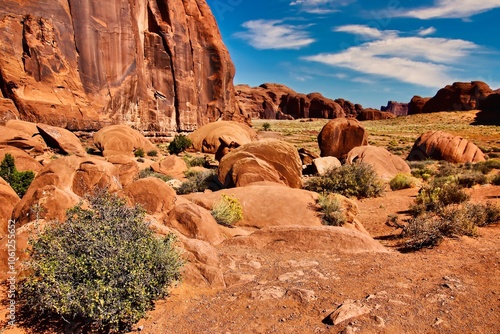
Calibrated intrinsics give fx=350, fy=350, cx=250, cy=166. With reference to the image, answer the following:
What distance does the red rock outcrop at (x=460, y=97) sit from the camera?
92.6 metres

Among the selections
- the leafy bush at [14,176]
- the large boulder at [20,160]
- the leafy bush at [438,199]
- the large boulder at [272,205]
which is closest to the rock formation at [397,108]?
the leafy bush at [438,199]

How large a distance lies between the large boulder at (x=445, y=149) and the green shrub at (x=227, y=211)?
19.3 metres

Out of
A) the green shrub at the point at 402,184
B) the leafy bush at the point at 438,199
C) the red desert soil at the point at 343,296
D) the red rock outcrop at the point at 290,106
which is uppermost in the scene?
the red rock outcrop at the point at 290,106

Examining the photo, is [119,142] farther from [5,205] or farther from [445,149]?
[445,149]

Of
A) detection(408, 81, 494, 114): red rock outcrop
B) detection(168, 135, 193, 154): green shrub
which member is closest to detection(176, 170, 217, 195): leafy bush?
detection(168, 135, 193, 154): green shrub

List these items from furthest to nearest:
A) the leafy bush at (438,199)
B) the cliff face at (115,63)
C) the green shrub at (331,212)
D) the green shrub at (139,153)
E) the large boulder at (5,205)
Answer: the cliff face at (115,63) < the green shrub at (139,153) < the leafy bush at (438,199) < the green shrub at (331,212) < the large boulder at (5,205)

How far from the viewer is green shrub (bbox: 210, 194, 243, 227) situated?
867 centimetres

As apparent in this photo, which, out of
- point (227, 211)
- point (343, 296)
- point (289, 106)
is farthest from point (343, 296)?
point (289, 106)

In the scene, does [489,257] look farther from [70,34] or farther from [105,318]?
[70,34]

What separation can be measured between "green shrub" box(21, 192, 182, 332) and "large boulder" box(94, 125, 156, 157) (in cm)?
2173

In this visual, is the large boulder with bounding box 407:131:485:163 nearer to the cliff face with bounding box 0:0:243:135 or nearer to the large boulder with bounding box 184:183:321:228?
the large boulder with bounding box 184:183:321:228

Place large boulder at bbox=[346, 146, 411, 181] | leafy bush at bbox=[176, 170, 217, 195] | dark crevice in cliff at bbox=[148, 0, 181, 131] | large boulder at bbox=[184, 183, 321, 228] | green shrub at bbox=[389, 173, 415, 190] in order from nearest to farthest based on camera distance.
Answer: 1. large boulder at bbox=[184, 183, 321, 228]
2. leafy bush at bbox=[176, 170, 217, 195]
3. green shrub at bbox=[389, 173, 415, 190]
4. large boulder at bbox=[346, 146, 411, 181]
5. dark crevice in cliff at bbox=[148, 0, 181, 131]

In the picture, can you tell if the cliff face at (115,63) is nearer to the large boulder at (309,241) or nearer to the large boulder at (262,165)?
the large boulder at (262,165)

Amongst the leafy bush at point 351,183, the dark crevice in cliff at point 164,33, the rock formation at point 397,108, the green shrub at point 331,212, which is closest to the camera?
the green shrub at point 331,212
